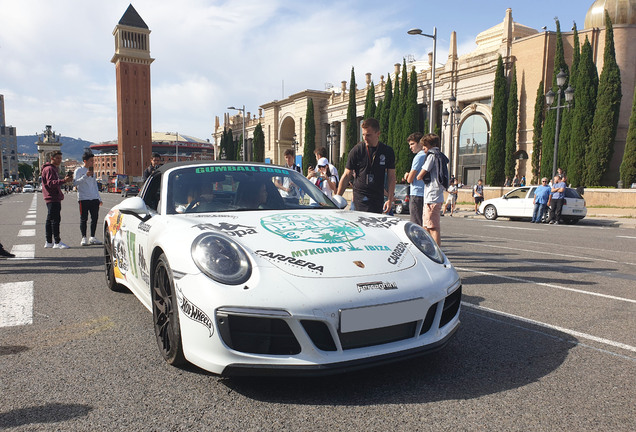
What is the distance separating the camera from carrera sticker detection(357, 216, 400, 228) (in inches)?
141

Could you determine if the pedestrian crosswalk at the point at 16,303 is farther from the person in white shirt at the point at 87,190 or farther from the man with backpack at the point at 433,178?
the man with backpack at the point at 433,178

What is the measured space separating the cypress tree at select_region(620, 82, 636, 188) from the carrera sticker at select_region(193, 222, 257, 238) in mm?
30584

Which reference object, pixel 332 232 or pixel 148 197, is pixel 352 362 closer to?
pixel 332 232

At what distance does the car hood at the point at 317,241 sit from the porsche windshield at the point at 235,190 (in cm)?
31

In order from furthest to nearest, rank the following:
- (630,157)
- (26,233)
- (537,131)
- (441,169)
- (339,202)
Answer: (537,131)
(630,157)
(26,233)
(441,169)
(339,202)

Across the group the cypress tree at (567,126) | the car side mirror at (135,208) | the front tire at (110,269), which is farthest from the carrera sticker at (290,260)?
the cypress tree at (567,126)

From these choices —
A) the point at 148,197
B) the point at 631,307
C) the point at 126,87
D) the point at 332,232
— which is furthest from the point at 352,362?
the point at 126,87

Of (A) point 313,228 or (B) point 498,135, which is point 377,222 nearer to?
(A) point 313,228

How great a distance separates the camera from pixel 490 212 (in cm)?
2003

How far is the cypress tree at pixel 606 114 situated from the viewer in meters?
29.1

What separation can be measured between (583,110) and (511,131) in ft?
18.9

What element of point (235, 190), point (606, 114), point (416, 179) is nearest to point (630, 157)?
point (606, 114)

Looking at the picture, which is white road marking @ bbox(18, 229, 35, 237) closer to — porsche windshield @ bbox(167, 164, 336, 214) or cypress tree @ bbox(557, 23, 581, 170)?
porsche windshield @ bbox(167, 164, 336, 214)

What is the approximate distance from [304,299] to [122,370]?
1.40 meters
